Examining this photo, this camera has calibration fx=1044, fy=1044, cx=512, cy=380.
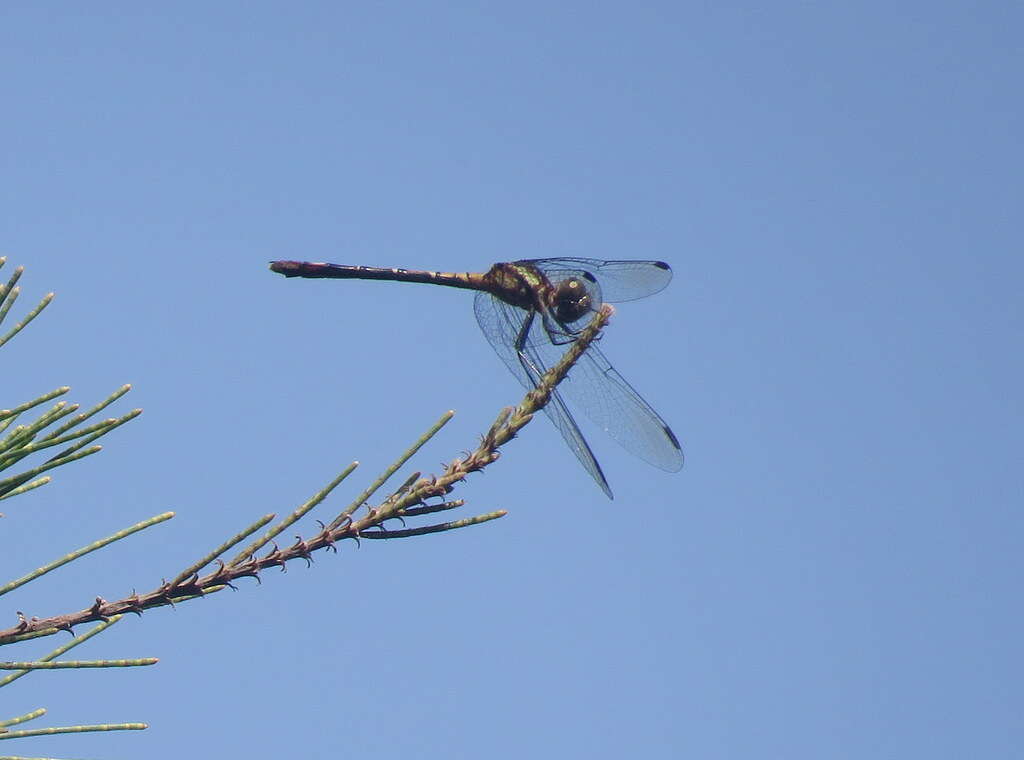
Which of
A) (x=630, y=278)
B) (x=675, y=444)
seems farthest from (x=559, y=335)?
(x=630, y=278)

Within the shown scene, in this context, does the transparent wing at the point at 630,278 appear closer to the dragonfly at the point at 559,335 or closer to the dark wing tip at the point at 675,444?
the dragonfly at the point at 559,335

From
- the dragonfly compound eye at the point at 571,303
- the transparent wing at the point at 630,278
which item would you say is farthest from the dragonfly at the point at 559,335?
the transparent wing at the point at 630,278

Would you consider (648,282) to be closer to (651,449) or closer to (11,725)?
(651,449)

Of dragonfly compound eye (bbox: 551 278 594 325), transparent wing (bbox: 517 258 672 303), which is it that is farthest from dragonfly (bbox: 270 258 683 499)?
transparent wing (bbox: 517 258 672 303)

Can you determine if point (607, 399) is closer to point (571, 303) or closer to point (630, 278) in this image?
point (571, 303)

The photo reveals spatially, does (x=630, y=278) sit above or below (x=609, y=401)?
above

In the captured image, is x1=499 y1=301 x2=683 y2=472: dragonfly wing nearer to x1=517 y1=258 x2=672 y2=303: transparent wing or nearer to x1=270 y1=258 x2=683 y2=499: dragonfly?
x1=270 y1=258 x2=683 y2=499: dragonfly

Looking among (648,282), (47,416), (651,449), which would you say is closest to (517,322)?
(651,449)
